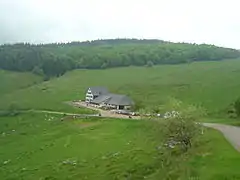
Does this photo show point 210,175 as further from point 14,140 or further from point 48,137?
point 14,140

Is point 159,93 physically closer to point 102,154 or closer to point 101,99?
point 101,99

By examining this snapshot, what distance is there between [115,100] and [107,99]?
6.09 meters

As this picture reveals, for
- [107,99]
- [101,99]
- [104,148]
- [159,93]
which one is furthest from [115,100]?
[104,148]

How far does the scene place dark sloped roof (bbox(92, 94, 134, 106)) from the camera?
134750 mm

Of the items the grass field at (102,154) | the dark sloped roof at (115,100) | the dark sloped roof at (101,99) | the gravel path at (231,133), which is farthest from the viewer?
the dark sloped roof at (101,99)

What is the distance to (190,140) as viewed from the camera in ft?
193

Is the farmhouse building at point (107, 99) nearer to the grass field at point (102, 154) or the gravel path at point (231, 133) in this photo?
the grass field at point (102, 154)

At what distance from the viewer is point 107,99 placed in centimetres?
14362

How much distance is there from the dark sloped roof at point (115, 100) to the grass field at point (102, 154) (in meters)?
26.5

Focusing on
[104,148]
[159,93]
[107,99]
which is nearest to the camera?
[104,148]

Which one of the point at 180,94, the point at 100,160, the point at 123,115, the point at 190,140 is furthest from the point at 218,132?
the point at 180,94

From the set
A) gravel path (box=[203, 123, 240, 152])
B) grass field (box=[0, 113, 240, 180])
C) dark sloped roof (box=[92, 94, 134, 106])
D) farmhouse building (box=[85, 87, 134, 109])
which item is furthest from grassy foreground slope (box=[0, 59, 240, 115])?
grass field (box=[0, 113, 240, 180])

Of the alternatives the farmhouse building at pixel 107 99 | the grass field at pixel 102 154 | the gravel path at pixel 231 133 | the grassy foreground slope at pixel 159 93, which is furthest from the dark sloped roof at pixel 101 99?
the gravel path at pixel 231 133

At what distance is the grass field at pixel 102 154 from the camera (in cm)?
4668
